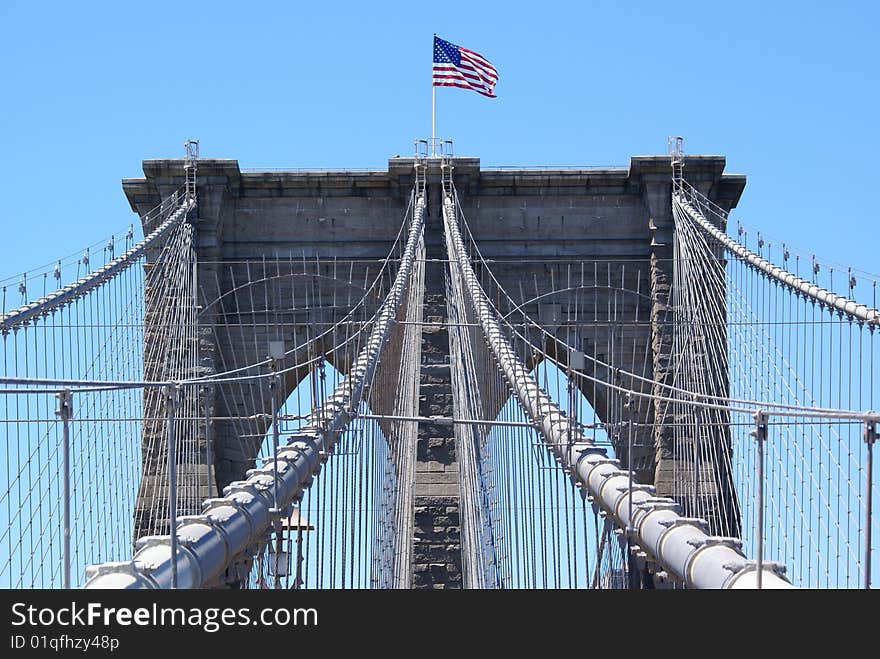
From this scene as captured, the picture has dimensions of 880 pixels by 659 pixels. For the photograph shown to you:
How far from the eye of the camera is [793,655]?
6660 millimetres

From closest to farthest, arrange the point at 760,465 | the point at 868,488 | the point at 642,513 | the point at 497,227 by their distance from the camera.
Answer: the point at 868,488, the point at 760,465, the point at 642,513, the point at 497,227

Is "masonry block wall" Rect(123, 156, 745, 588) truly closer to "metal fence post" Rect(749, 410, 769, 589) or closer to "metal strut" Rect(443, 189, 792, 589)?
"metal strut" Rect(443, 189, 792, 589)

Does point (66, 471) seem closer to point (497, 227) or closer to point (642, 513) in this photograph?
point (642, 513)

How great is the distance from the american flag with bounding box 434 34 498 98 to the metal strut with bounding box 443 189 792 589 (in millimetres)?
11178

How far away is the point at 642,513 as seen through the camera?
10.5m

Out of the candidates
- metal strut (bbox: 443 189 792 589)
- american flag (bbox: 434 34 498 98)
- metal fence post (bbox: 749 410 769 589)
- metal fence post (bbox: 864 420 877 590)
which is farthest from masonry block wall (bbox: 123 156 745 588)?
metal fence post (bbox: 864 420 877 590)

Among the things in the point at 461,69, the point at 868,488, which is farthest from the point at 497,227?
the point at 868,488

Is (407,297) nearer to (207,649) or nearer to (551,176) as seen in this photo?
(551,176)

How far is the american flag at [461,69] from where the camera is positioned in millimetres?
28578

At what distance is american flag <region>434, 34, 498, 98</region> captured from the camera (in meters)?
28.6

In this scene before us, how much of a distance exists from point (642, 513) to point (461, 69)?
18.9 metres

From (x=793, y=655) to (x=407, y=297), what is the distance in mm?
18372

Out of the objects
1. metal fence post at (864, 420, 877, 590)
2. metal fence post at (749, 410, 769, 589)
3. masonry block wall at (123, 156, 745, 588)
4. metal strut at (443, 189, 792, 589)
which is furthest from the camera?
masonry block wall at (123, 156, 745, 588)

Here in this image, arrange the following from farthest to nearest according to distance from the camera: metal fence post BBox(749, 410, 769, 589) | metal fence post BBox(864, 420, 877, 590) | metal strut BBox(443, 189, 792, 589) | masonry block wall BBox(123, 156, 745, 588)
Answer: masonry block wall BBox(123, 156, 745, 588) → metal strut BBox(443, 189, 792, 589) → metal fence post BBox(749, 410, 769, 589) → metal fence post BBox(864, 420, 877, 590)
